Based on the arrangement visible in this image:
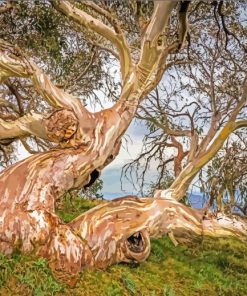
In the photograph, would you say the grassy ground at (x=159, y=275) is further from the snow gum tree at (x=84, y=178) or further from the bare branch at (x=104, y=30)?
the bare branch at (x=104, y=30)

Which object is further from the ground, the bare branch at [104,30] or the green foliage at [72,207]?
the bare branch at [104,30]

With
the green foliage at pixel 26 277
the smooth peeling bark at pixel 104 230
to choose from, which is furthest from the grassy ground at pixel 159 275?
the smooth peeling bark at pixel 104 230

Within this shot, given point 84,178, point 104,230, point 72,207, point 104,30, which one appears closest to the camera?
point 104,230

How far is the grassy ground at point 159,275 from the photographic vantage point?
7.21 meters

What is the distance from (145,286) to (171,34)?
6246 mm

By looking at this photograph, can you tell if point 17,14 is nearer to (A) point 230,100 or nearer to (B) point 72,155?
(B) point 72,155

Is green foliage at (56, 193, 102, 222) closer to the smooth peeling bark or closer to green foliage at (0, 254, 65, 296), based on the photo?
the smooth peeling bark

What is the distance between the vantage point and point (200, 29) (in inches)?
533

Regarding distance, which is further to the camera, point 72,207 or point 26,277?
point 72,207

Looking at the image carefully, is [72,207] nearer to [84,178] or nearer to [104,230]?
[84,178]

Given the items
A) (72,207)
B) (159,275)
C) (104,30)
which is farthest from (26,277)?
(72,207)

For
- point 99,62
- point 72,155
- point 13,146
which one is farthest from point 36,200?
point 13,146

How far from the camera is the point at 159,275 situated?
9000 mm

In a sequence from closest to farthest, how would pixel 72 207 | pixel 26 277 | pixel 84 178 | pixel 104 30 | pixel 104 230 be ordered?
pixel 26 277 → pixel 104 230 → pixel 84 178 → pixel 104 30 → pixel 72 207
